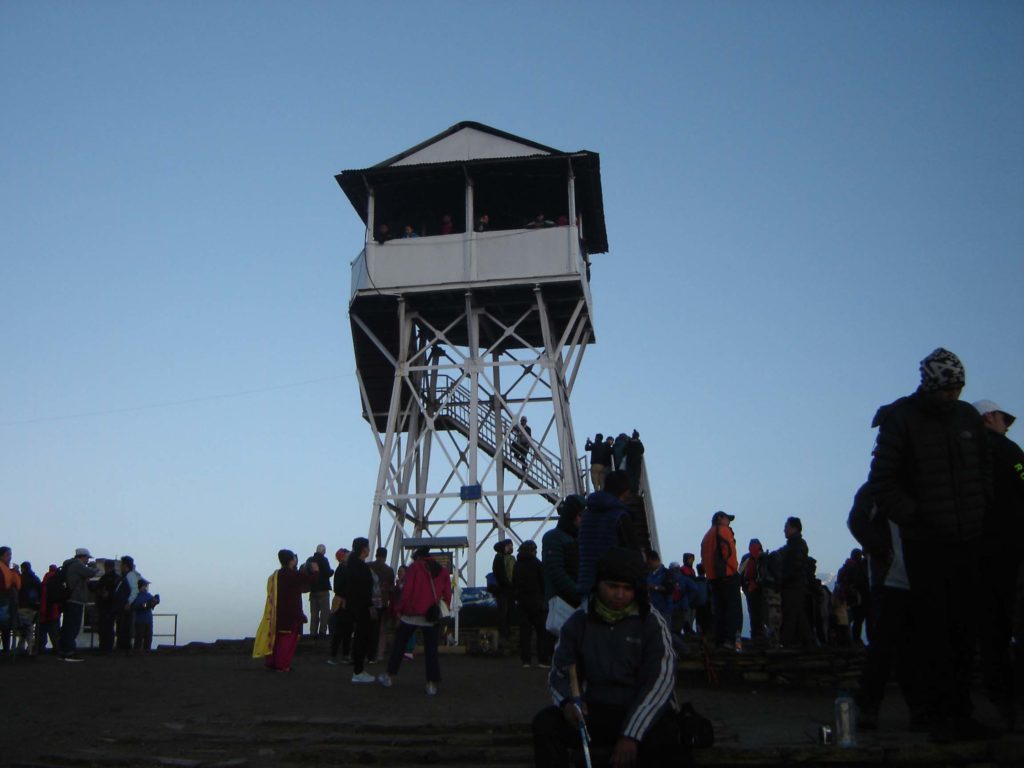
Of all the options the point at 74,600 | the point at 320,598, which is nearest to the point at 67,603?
the point at 74,600

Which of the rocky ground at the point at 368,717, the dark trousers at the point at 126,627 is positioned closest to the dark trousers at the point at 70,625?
the dark trousers at the point at 126,627

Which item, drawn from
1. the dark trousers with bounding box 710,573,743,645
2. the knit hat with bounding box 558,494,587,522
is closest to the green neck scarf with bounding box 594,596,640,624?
the knit hat with bounding box 558,494,587,522

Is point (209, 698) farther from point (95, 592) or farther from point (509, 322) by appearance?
point (509, 322)

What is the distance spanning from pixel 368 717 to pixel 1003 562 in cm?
523

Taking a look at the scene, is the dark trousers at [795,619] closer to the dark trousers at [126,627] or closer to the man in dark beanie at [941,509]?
the man in dark beanie at [941,509]

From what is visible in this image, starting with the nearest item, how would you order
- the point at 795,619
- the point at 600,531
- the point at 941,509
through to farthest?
the point at 941,509, the point at 600,531, the point at 795,619

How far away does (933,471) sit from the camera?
20.4 ft

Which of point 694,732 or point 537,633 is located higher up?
point 537,633

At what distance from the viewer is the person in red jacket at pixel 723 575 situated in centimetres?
1415

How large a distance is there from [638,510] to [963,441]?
645 inches

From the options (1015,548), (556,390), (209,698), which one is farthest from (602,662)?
(556,390)

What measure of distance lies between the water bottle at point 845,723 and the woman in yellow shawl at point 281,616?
9.39 metres

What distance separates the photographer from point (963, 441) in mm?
6238

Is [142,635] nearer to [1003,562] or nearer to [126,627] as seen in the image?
[126,627]
